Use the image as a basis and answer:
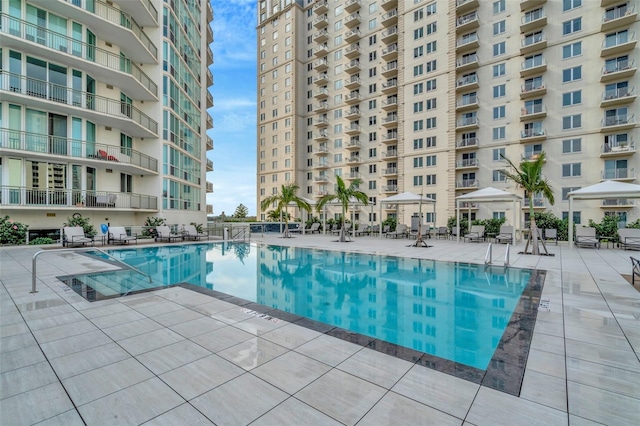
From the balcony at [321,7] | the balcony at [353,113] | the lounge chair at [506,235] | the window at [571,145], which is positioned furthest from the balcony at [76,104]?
the balcony at [321,7]

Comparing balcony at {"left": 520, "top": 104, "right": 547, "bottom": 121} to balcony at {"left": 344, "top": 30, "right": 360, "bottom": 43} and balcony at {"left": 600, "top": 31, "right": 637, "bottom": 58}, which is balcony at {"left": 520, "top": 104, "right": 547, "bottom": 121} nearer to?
balcony at {"left": 600, "top": 31, "right": 637, "bottom": 58}

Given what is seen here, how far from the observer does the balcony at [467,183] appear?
29.1 metres

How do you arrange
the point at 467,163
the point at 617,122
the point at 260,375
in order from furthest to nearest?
1. the point at 467,163
2. the point at 617,122
3. the point at 260,375

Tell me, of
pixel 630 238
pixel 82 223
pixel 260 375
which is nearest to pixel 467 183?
pixel 630 238

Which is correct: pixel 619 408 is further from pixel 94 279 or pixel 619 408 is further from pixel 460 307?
pixel 94 279

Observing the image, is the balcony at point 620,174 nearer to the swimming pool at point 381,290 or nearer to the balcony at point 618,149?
the balcony at point 618,149

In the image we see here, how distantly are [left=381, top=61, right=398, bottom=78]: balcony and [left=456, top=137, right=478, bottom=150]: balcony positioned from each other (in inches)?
472

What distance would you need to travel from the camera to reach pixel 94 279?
25.1 feet

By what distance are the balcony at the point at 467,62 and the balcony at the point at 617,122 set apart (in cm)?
1167

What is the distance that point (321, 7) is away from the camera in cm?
4181

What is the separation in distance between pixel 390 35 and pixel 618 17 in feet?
65.0

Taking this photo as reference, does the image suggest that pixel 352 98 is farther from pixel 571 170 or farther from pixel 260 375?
pixel 260 375

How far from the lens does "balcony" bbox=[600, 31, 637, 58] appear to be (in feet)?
73.7

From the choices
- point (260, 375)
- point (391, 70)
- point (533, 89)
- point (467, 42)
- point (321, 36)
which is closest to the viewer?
point (260, 375)
